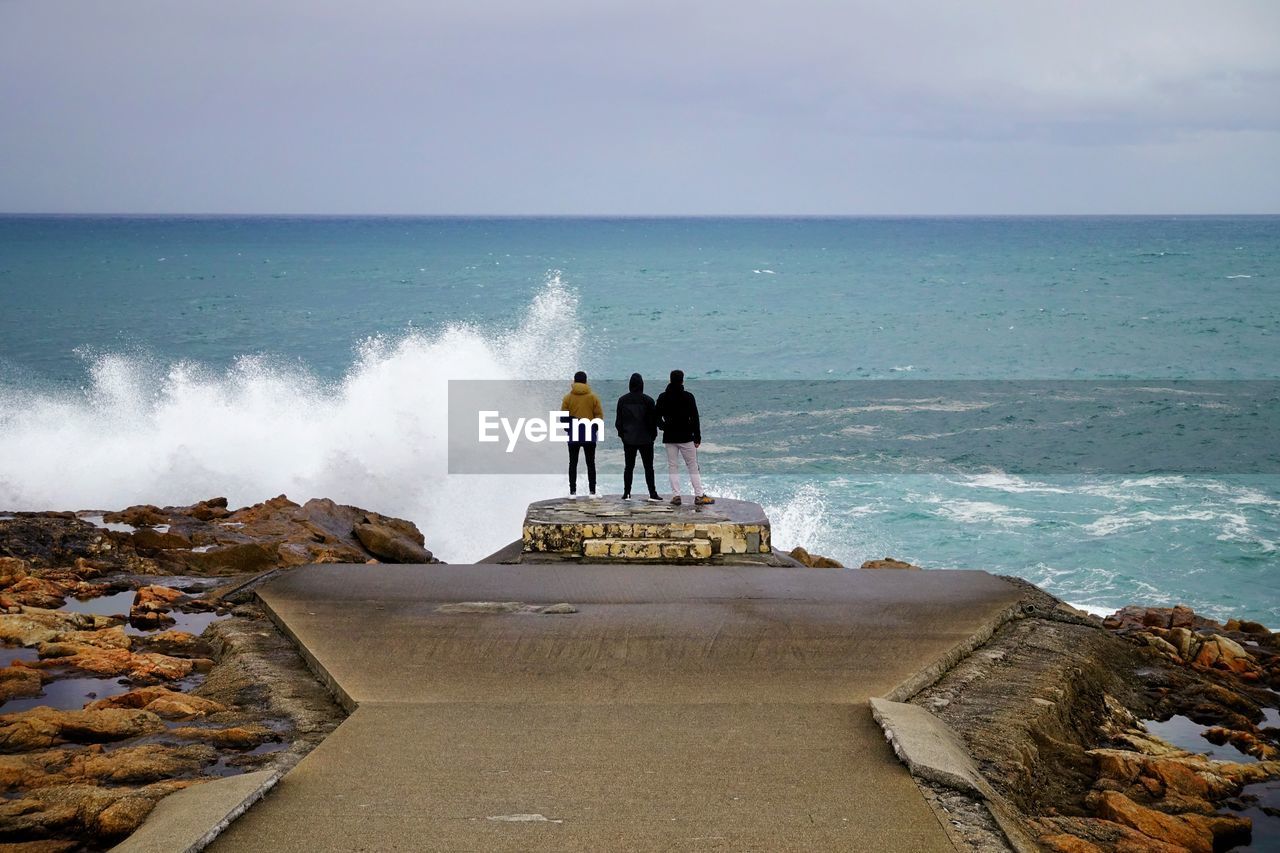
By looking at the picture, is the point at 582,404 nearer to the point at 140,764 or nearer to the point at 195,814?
the point at 140,764

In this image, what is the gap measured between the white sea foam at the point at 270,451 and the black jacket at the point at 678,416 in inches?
323

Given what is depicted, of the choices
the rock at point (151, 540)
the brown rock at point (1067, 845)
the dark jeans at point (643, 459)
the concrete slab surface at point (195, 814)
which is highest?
the dark jeans at point (643, 459)

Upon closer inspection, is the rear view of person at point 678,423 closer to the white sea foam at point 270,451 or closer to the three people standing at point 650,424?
the three people standing at point 650,424

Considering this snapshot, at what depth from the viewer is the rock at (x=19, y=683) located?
29.4 feet

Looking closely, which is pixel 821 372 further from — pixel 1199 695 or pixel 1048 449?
pixel 1199 695

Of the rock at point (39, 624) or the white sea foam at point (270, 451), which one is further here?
the white sea foam at point (270, 451)

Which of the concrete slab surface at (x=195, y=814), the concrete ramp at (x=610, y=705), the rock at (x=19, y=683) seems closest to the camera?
the concrete slab surface at (x=195, y=814)

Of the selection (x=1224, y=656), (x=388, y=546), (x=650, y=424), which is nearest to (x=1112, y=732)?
(x=1224, y=656)

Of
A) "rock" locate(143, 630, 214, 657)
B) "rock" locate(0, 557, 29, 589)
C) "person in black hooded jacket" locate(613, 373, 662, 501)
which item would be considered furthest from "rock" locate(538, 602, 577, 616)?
"rock" locate(0, 557, 29, 589)

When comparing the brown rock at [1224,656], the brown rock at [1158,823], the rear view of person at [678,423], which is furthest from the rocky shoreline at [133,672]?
the brown rock at [1224,656]

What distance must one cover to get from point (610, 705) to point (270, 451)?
18513 mm

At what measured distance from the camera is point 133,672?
9.52 meters

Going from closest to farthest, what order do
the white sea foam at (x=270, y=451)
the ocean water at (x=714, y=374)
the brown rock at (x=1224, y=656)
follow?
the brown rock at (x=1224, y=656), the ocean water at (x=714, y=374), the white sea foam at (x=270, y=451)

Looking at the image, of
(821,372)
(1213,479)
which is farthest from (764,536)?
(821,372)
